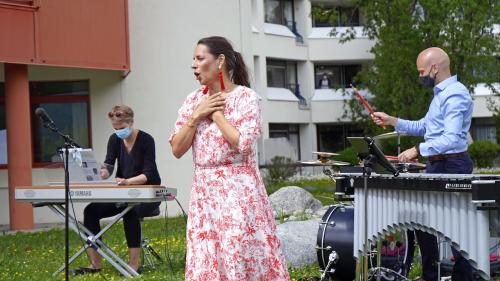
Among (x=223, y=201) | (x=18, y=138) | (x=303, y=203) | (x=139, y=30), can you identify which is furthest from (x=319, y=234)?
(x=139, y=30)

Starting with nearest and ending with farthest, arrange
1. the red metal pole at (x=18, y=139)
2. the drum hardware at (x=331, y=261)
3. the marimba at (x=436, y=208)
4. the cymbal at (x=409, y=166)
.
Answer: the marimba at (x=436, y=208), the cymbal at (x=409, y=166), the drum hardware at (x=331, y=261), the red metal pole at (x=18, y=139)

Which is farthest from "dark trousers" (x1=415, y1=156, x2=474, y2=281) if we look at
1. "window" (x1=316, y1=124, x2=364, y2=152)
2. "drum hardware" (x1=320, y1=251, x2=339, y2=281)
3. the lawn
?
"window" (x1=316, y1=124, x2=364, y2=152)

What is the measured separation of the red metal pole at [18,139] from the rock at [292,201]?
6.03 m

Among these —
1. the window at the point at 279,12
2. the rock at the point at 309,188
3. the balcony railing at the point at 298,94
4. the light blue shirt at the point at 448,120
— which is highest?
the window at the point at 279,12

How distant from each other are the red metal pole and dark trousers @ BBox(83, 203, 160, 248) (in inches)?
329

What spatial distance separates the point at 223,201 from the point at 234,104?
0.62 metres

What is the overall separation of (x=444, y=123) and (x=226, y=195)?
8.00 ft

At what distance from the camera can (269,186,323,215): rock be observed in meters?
14.1

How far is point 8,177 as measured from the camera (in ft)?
61.4

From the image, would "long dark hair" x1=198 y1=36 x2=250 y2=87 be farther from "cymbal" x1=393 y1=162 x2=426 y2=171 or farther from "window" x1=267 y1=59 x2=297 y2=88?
"window" x1=267 y1=59 x2=297 y2=88

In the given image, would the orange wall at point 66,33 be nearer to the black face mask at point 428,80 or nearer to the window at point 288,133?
the black face mask at point 428,80

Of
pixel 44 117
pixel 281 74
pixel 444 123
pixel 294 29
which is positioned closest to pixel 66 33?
pixel 44 117

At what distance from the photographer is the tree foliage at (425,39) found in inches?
1340

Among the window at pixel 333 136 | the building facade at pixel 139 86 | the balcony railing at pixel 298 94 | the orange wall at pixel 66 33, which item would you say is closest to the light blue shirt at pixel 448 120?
the orange wall at pixel 66 33
